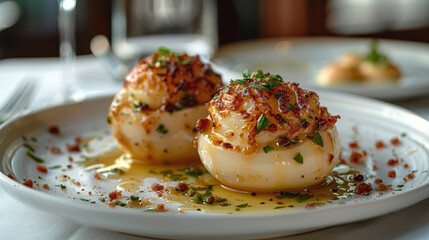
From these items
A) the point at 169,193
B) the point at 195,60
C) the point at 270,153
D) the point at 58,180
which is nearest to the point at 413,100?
the point at 195,60

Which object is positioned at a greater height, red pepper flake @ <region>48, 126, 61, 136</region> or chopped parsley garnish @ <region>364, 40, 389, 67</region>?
chopped parsley garnish @ <region>364, 40, 389, 67</region>

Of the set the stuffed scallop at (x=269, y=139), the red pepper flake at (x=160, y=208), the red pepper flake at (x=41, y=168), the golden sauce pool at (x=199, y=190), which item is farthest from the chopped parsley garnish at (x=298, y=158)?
the red pepper flake at (x=41, y=168)

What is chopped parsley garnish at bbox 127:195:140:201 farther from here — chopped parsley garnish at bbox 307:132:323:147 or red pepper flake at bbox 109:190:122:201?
chopped parsley garnish at bbox 307:132:323:147

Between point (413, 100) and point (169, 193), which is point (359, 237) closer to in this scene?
point (169, 193)

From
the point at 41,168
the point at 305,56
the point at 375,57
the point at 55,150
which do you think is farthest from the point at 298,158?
the point at 305,56

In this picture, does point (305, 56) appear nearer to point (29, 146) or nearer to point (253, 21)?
point (29, 146)

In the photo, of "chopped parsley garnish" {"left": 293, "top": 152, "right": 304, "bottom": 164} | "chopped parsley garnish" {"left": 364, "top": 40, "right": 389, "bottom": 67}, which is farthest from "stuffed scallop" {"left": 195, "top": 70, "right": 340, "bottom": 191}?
"chopped parsley garnish" {"left": 364, "top": 40, "right": 389, "bottom": 67}
